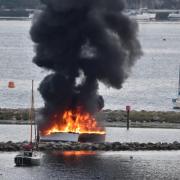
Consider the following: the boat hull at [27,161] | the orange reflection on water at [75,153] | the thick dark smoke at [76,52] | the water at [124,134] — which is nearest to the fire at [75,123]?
the thick dark smoke at [76,52]

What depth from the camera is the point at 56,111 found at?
99.1 m

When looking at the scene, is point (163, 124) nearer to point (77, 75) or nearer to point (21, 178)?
point (77, 75)

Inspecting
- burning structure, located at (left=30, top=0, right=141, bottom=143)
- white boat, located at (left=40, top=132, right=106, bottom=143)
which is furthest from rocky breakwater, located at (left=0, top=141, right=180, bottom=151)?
burning structure, located at (left=30, top=0, right=141, bottom=143)

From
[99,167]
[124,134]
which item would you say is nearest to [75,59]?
[124,134]

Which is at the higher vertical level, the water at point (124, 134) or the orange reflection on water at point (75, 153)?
the water at point (124, 134)

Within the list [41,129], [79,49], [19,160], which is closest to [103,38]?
[79,49]

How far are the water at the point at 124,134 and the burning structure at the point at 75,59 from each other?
2.33 m

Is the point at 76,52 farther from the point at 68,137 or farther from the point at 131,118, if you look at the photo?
the point at 131,118

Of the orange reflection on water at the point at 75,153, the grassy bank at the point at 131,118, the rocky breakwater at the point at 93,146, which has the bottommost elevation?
the orange reflection on water at the point at 75,153

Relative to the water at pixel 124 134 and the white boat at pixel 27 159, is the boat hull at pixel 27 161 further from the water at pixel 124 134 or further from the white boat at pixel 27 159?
the water at pixel 124 134

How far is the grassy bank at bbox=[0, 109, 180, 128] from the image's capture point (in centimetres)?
11000

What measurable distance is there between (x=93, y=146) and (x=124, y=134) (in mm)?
9231

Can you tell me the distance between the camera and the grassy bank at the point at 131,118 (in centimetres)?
11000

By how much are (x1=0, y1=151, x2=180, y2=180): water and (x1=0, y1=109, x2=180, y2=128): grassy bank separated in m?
16.2
